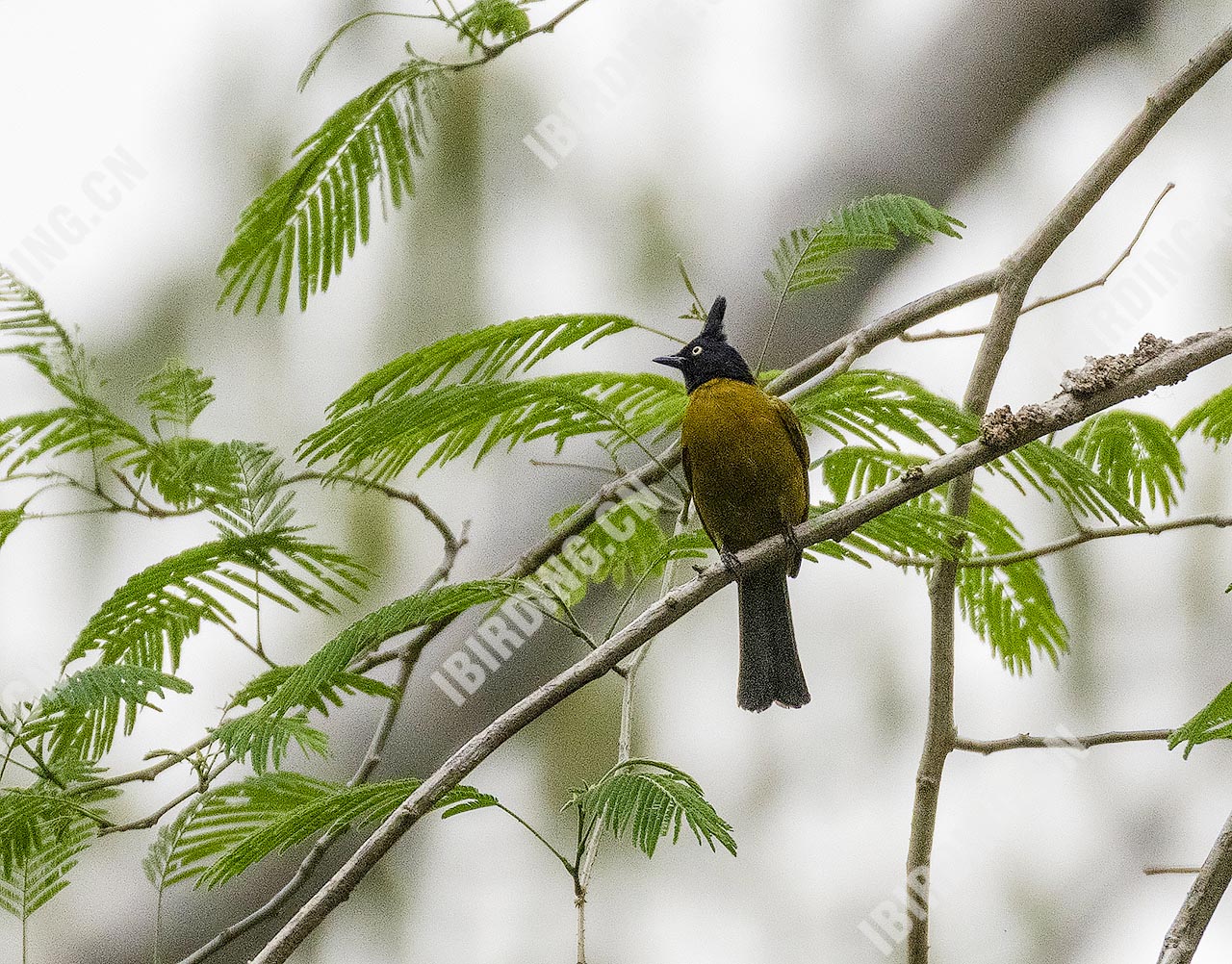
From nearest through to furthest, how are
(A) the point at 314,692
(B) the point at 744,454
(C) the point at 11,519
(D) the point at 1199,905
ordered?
(D) the point at 1199,905
(A) the point at 314,692
(C) the point at 11,519
(B) the point at 744,454

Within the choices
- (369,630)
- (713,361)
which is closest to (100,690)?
(369,630)

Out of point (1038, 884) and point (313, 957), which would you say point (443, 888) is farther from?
point (1038, 884)

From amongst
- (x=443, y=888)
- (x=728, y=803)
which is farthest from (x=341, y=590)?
(x=728, y=803)

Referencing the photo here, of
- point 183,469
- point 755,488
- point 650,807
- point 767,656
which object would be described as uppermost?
point 183,469

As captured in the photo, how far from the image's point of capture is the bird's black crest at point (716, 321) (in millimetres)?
2920

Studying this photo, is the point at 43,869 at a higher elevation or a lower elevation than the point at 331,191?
lower

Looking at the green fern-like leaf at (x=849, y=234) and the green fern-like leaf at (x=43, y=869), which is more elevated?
the green fern-like leaf at (x=43, y=869)

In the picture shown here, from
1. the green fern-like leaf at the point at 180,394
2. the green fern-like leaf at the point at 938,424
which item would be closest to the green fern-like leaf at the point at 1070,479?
the green fern-like leaf at the point at 938,424

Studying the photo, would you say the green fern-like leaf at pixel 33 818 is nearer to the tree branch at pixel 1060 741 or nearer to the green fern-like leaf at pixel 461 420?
the green fern-like leaf at pixel 461 420

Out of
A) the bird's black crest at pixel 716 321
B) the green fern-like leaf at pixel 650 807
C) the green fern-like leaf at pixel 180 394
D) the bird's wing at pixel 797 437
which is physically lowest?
the green fern-like leaf at pixel 650 807

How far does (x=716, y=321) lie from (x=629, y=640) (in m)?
1.62

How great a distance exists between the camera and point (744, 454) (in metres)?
2.78

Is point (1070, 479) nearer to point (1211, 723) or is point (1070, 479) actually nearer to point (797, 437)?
point (1211, 723)

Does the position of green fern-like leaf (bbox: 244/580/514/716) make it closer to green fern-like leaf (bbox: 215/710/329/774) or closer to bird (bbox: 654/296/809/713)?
Answer: green fern-like leaf (bbox: 215/710/329/774)
